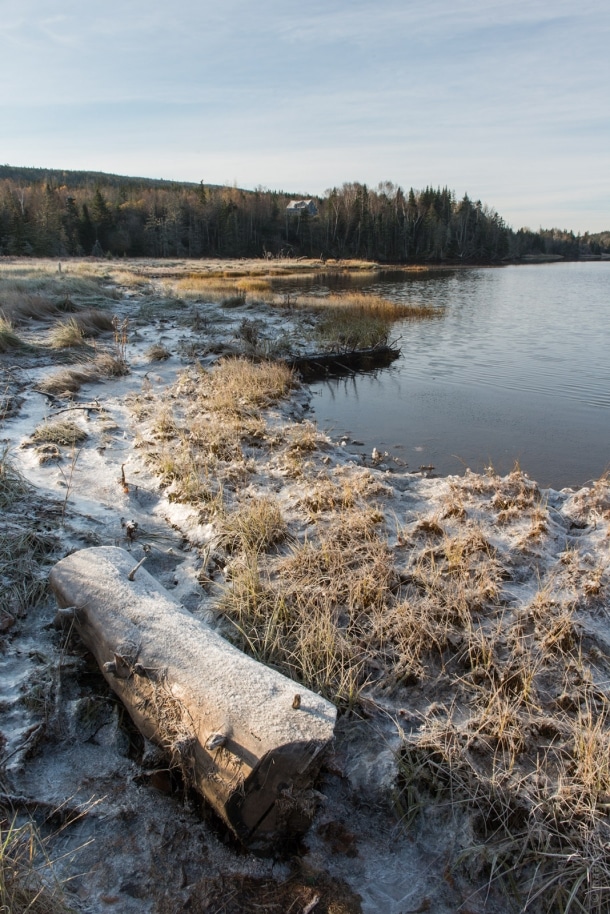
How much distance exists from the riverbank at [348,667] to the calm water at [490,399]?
2078 millimetres

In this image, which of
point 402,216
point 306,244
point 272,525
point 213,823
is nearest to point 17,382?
point 272,525

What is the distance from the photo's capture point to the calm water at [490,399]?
809cm

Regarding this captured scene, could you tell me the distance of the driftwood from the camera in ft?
44.0

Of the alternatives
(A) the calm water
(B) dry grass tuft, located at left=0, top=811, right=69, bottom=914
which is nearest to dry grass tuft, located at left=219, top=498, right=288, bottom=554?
(B) dry grass tuft, located at left=0, top=811, right=69, bottom=914

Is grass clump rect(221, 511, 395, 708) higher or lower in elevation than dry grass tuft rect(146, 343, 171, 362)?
lower

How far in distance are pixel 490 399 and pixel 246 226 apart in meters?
68.7

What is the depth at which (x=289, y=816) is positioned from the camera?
237 cm

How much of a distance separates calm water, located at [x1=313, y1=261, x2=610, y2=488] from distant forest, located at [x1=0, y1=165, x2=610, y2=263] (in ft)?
149

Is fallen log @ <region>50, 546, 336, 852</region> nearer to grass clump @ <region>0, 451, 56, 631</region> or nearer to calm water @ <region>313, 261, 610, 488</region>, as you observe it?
grass clump @ <region>0, 451, 56, 631</region>

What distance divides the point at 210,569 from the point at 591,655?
2.79 metres

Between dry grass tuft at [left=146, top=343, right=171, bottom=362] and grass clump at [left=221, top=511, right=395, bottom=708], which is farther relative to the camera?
dry grass tuft at [left=146, top=343, right=171, bottom=362]

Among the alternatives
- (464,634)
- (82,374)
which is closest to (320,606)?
(464,634)

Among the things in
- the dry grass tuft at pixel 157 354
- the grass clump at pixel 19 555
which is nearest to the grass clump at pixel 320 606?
the grass clump at pixel 19 555

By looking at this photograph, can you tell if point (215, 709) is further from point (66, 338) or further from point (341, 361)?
point (341, 361)
